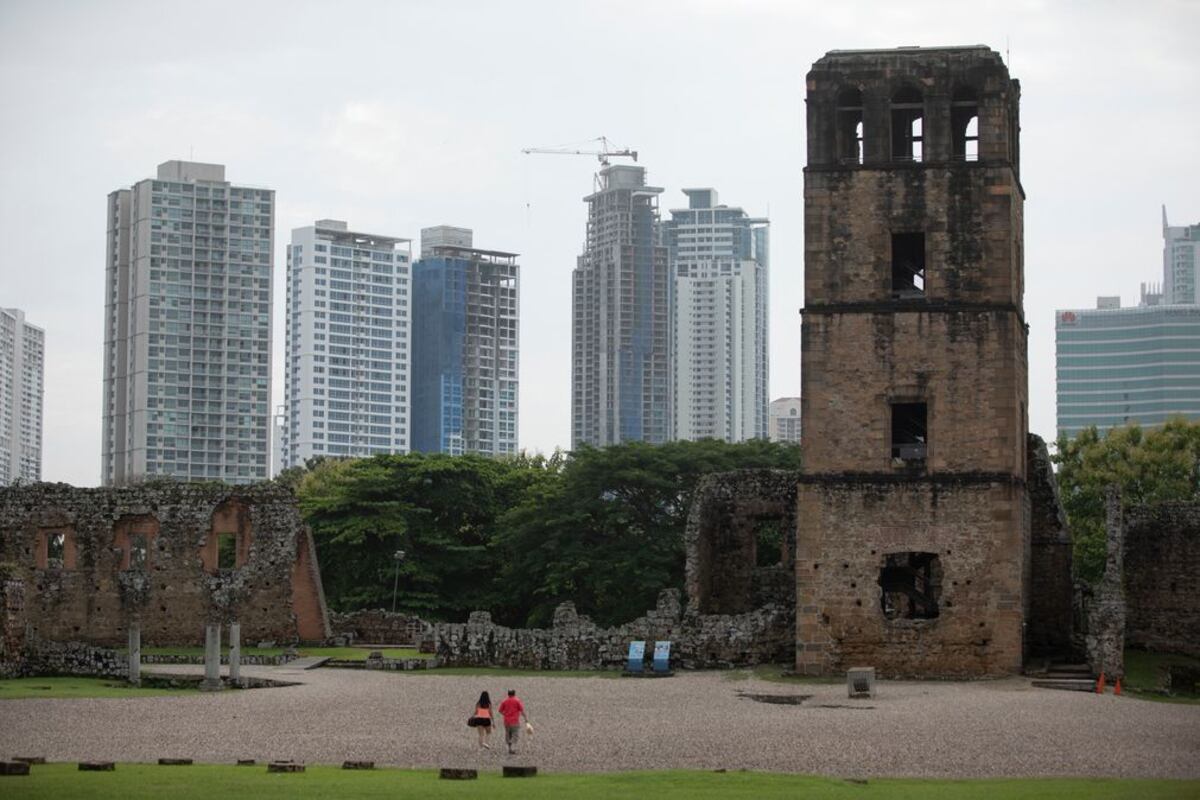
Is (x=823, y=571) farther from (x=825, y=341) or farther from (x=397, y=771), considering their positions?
(x=397, y=771)

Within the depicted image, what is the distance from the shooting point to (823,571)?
4194 cm

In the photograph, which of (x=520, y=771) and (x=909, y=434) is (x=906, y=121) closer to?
(x=909, y=434)

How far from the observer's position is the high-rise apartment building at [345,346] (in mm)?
192625

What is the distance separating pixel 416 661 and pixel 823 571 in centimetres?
900

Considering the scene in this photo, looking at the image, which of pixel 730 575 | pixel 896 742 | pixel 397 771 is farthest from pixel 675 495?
pixel 397 771

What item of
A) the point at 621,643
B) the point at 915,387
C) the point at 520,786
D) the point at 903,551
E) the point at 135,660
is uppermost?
the point at 915,387

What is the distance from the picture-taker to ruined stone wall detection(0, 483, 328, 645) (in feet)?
165

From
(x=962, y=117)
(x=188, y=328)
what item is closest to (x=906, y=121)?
(x=962, y=117)

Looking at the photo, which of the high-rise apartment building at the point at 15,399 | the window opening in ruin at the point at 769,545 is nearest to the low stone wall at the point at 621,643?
the window opening in ruin at the point at 769,545

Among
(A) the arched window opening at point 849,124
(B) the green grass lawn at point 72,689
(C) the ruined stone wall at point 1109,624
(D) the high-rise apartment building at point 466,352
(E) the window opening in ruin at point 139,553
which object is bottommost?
(B) the green grass lawn at point 72,689

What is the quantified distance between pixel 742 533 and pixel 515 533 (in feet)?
36.6

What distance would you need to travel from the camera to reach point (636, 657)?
42188 millimetres

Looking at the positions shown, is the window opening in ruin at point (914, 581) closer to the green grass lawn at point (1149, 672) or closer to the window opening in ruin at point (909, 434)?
the window opening in ruin at point (909, 434)

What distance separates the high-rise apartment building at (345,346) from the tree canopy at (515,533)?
5098 inches
